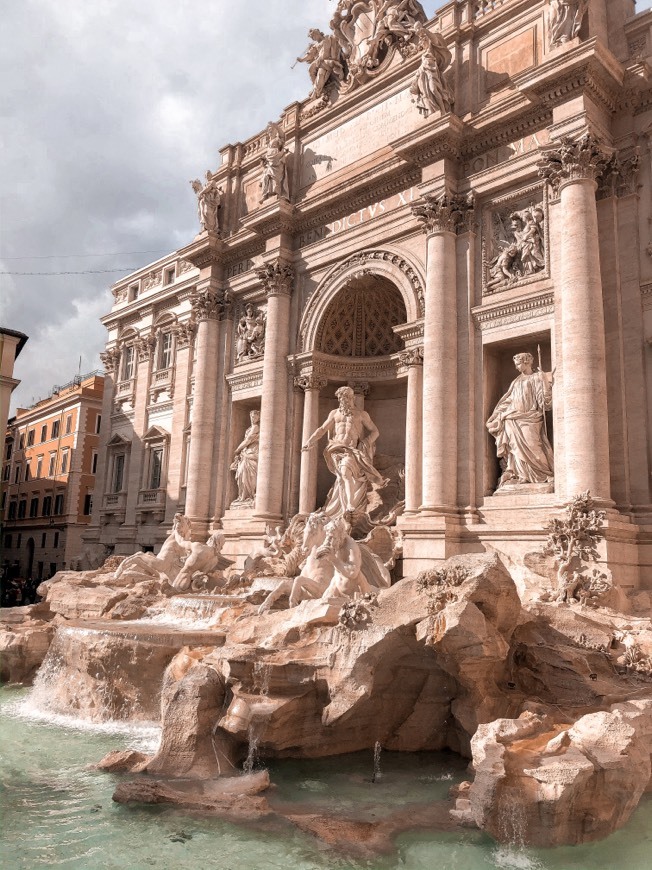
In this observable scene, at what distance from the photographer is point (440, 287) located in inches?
651

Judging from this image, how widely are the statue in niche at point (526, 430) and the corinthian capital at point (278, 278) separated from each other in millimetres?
8006

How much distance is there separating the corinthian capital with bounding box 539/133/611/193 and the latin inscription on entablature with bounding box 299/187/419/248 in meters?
3.80

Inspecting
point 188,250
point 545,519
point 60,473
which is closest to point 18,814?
point 545,519

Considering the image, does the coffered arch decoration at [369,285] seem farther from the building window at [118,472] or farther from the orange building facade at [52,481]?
the orange building facade at [52,481]

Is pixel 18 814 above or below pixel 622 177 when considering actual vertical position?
below

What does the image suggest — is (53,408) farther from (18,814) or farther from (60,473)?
(18,814)

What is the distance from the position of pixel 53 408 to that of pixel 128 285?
47.9 feet

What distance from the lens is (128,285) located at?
30734mm

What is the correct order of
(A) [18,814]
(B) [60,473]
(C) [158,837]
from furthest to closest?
(B) [60,473] < (A) [18,814] < (C) [158,837]

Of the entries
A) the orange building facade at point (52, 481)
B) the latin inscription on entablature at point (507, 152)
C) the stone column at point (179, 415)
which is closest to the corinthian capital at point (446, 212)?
the latin inscription on entablature at point (507, 152)

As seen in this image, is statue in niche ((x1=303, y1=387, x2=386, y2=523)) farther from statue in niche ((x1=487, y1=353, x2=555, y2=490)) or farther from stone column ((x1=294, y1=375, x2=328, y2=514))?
statue in niche ((x1=487, y1=353, x2=555, y2=490))

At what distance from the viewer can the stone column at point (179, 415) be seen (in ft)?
82.7

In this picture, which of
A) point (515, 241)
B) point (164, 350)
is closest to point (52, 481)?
point (164, 350)

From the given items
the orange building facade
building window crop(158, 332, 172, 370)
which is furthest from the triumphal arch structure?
the orange building facade
